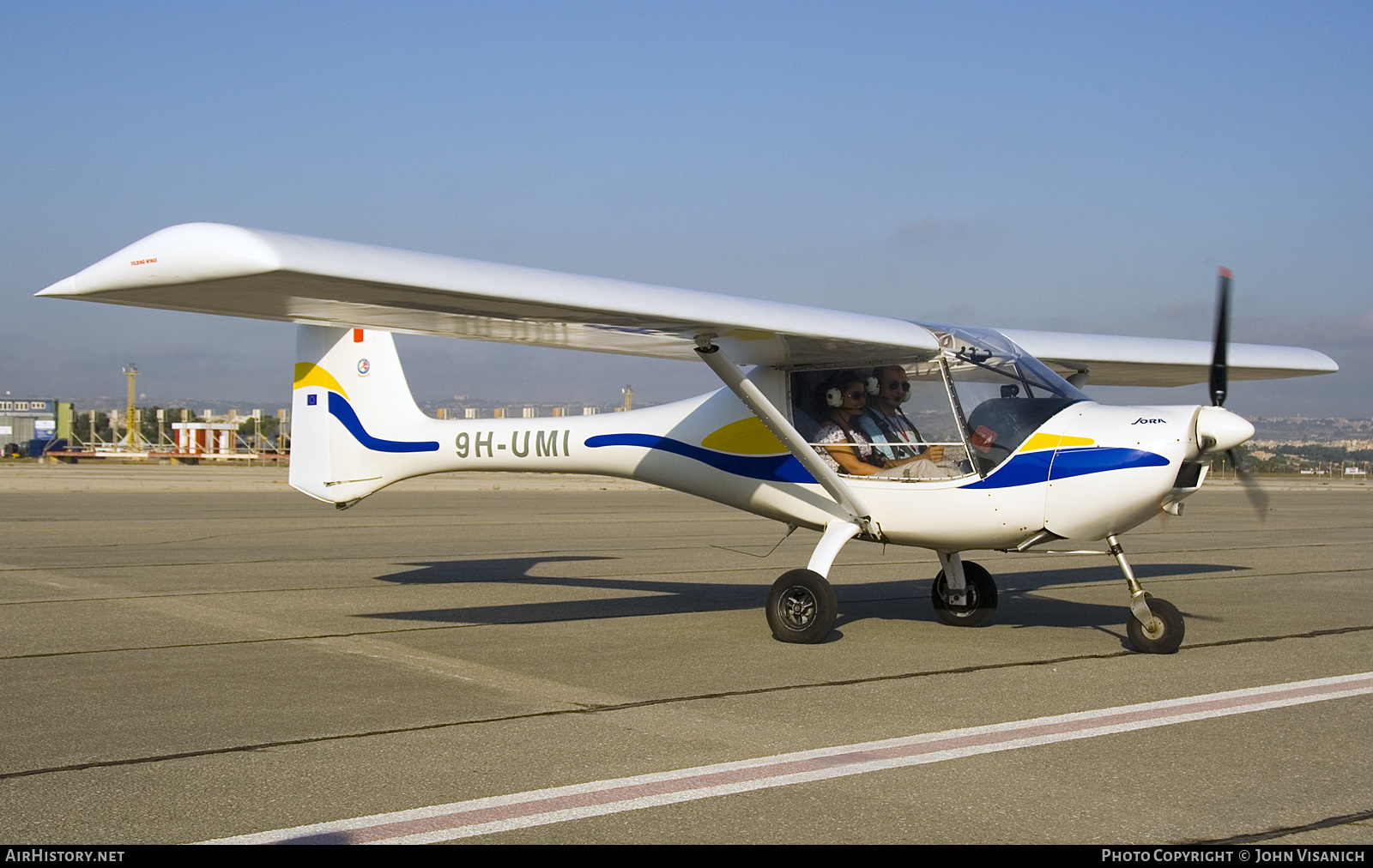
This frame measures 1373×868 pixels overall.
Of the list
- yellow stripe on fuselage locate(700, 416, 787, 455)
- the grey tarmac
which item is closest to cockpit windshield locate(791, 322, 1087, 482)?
yellow stripe on fuselage locate(700, 416, 787, 455)

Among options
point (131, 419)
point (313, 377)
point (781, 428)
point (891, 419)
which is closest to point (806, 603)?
point (781, 428)

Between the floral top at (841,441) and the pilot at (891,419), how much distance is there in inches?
2.3

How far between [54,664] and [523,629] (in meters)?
3.19

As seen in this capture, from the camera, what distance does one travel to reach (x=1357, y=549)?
1781 cm

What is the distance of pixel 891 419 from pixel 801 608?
1.56 m

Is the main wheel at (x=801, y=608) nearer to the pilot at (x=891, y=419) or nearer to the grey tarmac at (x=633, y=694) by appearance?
the grey tarmac at (x=633, y=694)

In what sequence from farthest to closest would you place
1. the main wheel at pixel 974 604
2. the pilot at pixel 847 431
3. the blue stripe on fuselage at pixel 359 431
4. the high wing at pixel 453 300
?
the blue stripe on fuselage at pixel 359 431 → the main wheel at pixel 974 604 → the pilot at pixel 847 431 → the high wing at pixel 453 300

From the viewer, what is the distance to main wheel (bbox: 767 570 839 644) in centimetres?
813

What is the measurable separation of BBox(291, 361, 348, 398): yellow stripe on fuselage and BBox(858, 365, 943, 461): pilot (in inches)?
213

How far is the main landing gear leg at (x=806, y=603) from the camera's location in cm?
814

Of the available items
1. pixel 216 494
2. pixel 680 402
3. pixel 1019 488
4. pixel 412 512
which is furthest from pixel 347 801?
pixel 216 494

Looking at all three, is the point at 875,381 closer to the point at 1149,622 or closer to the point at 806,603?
the point at 806,603

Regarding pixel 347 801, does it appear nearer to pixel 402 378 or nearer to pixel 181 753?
pixel 181 753

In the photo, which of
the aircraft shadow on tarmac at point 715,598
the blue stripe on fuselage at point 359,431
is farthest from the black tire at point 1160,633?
the blue stripe on fuselage at point 359,431
